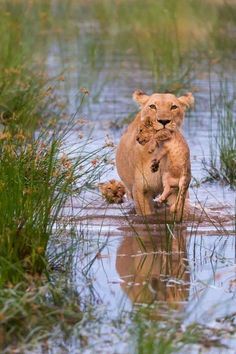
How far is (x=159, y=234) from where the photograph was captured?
7.70 metres

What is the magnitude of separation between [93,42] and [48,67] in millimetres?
753

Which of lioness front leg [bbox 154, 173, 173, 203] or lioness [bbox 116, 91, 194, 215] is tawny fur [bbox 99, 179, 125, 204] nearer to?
lioness [bbox 116, 91, 194, 215]

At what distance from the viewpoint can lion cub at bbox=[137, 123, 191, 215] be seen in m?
7.83

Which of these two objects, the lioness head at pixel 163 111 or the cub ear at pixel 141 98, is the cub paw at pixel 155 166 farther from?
the cub ear at pixel 141 98

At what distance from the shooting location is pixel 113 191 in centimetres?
872

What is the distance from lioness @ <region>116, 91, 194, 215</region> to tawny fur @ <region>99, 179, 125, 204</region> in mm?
356

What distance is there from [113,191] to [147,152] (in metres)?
0.78

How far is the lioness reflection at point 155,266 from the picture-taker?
6.21 metres

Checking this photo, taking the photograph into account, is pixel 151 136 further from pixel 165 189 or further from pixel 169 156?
pixel 165 189

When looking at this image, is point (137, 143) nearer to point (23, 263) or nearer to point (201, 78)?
point (23, 263)

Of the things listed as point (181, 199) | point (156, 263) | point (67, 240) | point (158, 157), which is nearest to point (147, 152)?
point (158, 157)

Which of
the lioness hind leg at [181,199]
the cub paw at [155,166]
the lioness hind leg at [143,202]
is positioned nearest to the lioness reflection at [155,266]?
the lioness hind leg at [181,199]

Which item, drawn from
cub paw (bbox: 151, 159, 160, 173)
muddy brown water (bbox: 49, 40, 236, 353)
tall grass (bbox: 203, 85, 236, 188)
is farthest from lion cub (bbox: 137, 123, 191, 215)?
tall grass (bbox: 203, 85, 236, 188)

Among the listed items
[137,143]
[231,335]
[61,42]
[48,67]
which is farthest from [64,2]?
[231,335]
